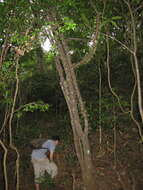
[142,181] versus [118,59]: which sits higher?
[118,59]

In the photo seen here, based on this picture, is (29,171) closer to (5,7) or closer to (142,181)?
(142,181)

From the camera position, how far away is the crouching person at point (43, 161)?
5110 millimetres

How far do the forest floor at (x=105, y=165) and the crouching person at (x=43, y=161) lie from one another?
322 mm

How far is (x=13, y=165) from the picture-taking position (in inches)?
256

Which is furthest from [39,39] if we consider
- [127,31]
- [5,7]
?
[127,31]

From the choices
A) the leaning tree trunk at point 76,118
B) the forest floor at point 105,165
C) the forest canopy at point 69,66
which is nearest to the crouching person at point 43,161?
the forest floor at point 105,165

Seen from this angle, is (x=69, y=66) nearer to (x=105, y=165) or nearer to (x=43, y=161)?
(x=43, y=161)

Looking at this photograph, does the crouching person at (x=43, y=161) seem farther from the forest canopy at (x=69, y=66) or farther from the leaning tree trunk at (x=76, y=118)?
the leaning tree trunk at (x=76, y=118)

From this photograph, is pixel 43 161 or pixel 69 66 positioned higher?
pixel 69 66

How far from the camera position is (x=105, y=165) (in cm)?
575

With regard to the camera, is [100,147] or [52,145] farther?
[100,147]

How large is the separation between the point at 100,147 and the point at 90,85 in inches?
147

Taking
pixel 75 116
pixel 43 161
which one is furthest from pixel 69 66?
pixel 43 161

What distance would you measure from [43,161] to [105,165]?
1919 millimetres
